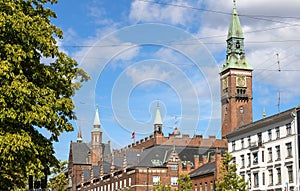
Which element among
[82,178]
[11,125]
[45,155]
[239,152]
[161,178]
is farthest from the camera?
[82,178]

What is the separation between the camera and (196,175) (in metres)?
99.5

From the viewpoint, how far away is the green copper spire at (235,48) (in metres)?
166

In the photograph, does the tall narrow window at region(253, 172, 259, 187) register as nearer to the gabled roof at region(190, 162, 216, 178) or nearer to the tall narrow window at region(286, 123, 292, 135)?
the tall narrow window at region(286, 123, 292, 135)

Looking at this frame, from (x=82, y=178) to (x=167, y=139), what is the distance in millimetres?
27154

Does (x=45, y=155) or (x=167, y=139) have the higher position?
(x=167, y=139)

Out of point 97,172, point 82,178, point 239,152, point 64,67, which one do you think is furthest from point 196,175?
point 64,67

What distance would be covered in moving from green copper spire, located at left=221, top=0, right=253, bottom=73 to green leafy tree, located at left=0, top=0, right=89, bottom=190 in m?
144

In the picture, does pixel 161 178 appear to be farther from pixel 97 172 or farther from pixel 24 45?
pixel 24 45

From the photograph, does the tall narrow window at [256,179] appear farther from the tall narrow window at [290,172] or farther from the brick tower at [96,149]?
the brick tower at [96,149]

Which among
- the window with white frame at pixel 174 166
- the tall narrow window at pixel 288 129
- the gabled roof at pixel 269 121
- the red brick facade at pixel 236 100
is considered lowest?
the window with white frame at pixel 174 166

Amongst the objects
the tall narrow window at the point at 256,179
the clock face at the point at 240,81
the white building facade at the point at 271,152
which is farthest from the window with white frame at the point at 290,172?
the clock face at the point at 240,81

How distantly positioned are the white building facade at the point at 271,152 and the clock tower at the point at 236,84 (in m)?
81.7

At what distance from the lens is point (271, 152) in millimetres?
74562

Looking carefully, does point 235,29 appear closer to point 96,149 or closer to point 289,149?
point 96,149
